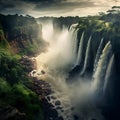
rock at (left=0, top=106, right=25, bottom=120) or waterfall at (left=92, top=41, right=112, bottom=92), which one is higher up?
waterfall at (left=92, top=41, right=112, bottom=92)

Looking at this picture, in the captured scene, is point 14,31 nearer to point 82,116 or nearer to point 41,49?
point 41,49

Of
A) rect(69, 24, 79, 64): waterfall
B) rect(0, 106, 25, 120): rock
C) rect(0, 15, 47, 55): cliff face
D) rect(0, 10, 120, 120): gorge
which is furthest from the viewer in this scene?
rect(0, 15, 47, 55): cliff face

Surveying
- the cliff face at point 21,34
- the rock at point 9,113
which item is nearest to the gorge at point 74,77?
the cliff face at point 21,34

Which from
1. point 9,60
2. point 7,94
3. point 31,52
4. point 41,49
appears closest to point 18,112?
point 7,94

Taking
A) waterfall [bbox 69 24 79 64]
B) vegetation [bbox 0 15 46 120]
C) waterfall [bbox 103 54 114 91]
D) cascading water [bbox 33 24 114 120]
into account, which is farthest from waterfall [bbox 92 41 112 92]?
waterfall [bbox 69 24 79 64]

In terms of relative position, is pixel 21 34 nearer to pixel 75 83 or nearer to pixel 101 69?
pixel 75 83

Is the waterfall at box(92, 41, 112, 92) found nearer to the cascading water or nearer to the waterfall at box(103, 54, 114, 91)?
the cascading water

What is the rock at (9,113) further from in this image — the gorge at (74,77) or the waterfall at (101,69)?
the waterfall at (101,69)
